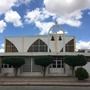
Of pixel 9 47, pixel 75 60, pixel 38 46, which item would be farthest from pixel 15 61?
pixel 9 47

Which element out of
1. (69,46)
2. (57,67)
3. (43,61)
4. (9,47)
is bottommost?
(57,67)

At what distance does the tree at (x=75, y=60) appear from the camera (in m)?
40.7

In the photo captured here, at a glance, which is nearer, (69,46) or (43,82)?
(43,82)

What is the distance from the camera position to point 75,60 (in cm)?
4134

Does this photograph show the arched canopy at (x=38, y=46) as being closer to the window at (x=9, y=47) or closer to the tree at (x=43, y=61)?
the window at (x=9, y=47)

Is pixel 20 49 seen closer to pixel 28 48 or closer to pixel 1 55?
pixel 28 48

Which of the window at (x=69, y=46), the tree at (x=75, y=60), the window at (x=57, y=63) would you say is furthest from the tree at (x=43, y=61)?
the window at (x=69, y=46)

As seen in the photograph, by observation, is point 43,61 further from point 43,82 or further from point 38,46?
point 38,46

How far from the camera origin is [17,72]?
1773 inches

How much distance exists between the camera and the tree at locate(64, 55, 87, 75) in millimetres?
40731

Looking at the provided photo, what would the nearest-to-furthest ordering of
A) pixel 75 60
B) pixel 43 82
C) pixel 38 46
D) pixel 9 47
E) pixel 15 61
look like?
pixel 43 82 < pixel 75 60 < pixel 15 61 < pixel 38 46 < pixel 9 47

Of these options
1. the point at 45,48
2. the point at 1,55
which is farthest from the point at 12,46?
the point at 1,55

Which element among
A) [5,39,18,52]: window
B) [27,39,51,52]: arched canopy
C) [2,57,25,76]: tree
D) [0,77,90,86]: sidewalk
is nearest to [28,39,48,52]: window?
[27,39,51,52]: arched canopy

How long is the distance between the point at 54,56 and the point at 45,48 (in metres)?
19.2
